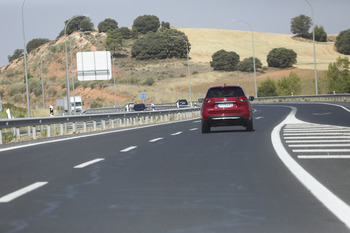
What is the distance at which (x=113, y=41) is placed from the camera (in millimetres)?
148500

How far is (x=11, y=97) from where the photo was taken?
111688 millimetres

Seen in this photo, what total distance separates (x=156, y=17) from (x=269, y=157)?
16162cm

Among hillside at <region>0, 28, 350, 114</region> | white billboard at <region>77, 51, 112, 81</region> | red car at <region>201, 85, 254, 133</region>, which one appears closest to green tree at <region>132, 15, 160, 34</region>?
hillside at <region>0, 28, 350, 114</region>

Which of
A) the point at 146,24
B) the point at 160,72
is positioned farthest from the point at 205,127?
the point at 146,24

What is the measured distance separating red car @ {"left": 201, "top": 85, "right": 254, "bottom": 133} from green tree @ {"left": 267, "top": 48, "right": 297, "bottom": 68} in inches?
4677

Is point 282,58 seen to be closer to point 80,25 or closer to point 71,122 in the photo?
point 80,25

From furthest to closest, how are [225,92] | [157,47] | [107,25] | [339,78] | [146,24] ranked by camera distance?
[146,24] < [107,25] < [157,47] < [339,78] < [225,92]

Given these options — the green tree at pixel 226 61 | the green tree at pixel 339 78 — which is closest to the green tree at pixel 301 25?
the green tree at pixel 226 61

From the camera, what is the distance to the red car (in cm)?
2153

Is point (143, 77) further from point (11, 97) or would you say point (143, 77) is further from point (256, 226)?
point (256, 226)

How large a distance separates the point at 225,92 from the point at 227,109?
28.1 inches

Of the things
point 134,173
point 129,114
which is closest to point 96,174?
point 134,173

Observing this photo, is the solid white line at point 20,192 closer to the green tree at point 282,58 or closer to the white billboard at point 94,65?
the white billboard at point 94,65

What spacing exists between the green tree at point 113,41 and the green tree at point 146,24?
16.7 meters
